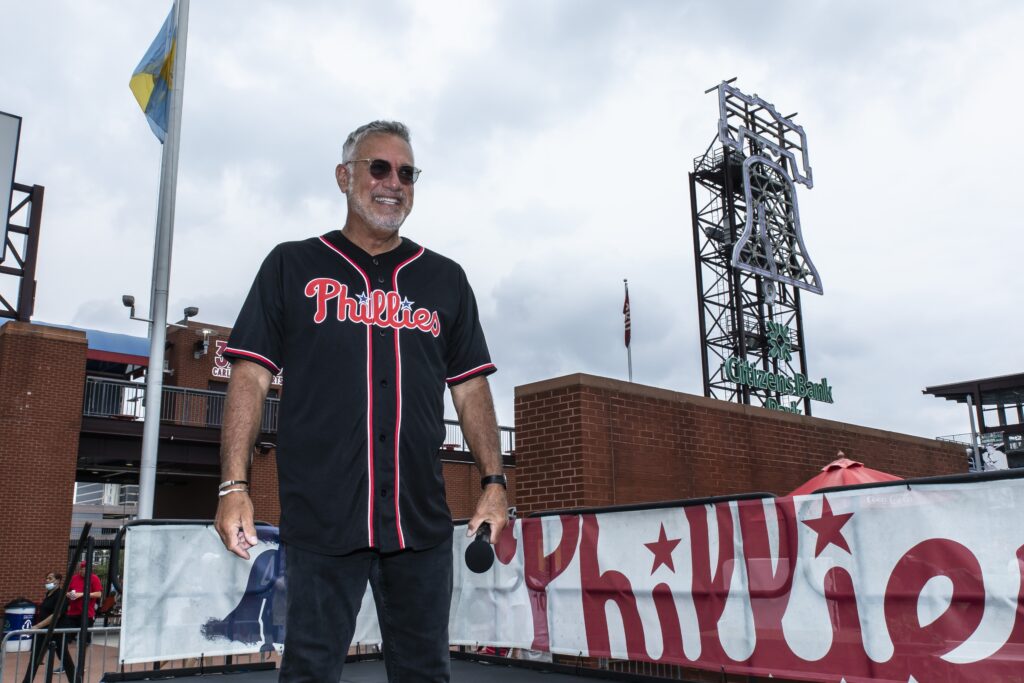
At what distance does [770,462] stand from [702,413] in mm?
1444

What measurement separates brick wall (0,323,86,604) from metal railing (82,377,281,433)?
A: 153 cm

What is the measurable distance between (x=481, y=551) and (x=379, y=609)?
31 centimetres

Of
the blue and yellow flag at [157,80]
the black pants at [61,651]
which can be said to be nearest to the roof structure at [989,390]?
the blue and yellow flag at [157,80]

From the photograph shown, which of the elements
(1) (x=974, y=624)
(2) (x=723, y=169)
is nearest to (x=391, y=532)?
(1) (x=974, y=624)

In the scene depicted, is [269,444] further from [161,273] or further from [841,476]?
[841,476]

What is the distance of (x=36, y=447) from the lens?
1984 centimetres

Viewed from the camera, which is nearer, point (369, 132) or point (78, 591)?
point (369, 132)

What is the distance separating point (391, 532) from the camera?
2.12 m

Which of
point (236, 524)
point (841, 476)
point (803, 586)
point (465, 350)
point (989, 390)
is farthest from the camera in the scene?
point (989, 390)

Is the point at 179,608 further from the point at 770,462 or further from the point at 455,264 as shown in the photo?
the point at 770,462

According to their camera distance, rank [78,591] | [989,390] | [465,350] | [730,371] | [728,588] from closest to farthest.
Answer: [465,350]
[728,588]
[78,591]
[730,371]
[989,390]

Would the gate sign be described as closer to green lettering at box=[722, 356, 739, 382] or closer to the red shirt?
the red shirt

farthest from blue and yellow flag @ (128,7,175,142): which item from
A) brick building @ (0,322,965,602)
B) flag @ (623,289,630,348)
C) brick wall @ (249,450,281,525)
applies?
flag @ (623,289,630,348)

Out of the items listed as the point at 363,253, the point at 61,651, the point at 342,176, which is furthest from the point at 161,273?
the point at 363,253
